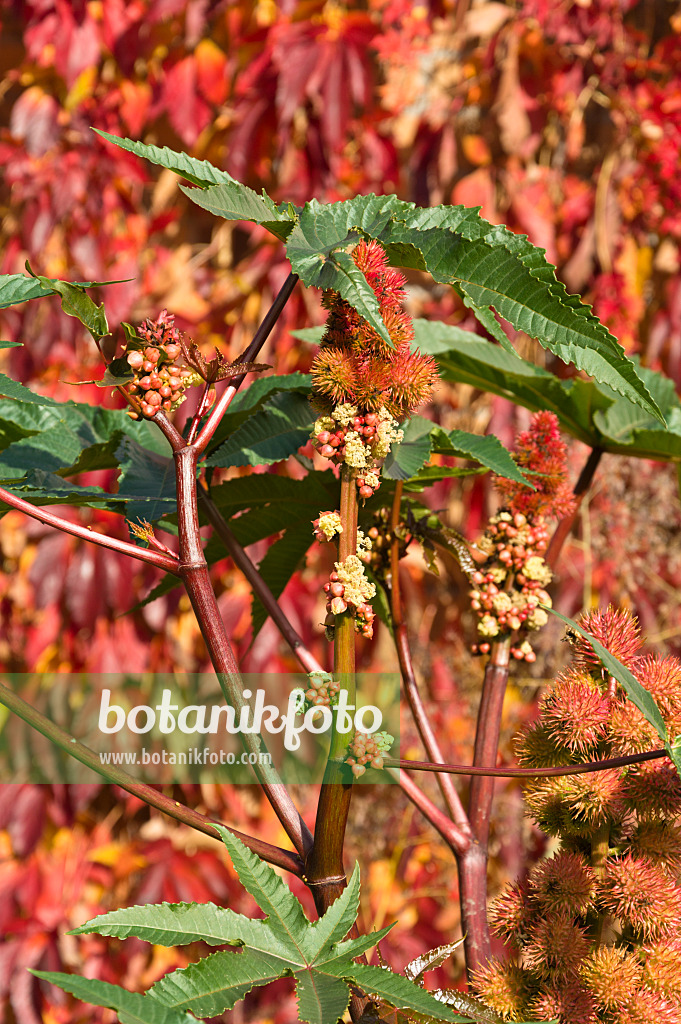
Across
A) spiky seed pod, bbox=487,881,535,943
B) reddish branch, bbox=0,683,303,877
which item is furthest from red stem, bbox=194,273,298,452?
spiky seed pod, bbox=487,881,535,943

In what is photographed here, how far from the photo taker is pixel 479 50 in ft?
4.91

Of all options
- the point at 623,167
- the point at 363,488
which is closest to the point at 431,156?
the point at 623,167

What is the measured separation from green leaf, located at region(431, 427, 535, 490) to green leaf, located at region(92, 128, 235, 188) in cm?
15

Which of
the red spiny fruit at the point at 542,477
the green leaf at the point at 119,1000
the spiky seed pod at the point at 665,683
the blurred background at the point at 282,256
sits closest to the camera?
the green leaf at the point at 119,1000

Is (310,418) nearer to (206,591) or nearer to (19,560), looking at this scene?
(206,591)

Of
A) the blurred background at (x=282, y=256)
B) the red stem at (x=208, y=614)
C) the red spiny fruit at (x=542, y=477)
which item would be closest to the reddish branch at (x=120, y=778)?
the red stem at (x=208, y=614)

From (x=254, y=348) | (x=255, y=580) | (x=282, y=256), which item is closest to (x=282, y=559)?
(x=255, y=580)

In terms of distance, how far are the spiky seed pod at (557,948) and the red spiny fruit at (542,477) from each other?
20cm

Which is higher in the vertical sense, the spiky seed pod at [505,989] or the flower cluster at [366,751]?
the flower cluster at [366,751]

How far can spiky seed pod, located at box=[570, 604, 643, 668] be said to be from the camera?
0.35 metres

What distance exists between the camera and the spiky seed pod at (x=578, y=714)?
0.32 metres

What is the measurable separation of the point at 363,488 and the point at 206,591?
0.07 meters

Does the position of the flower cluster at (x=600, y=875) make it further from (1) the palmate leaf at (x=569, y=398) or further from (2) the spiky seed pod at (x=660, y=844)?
(1) the palmate leaf at (x=569, y=398)

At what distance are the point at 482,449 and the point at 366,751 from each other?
174 millimetres
